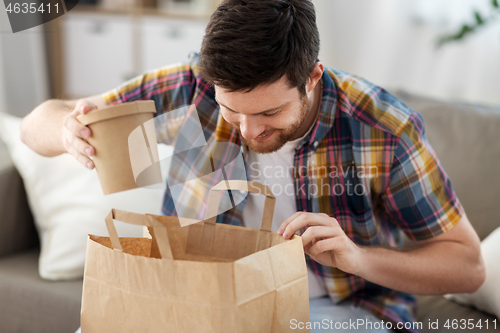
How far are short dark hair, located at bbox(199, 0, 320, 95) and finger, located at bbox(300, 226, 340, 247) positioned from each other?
28 centimetres

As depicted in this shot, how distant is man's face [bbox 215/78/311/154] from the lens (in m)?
0.79

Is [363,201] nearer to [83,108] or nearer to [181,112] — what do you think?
[181,112]

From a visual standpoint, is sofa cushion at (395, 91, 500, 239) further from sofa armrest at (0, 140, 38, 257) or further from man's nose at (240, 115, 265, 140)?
sofa armrest at (0, 140, 38, 257)

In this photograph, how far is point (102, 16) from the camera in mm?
2953

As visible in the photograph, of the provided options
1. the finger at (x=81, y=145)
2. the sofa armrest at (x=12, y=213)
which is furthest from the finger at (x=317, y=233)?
the sofa armrest at (x=12, y=213)

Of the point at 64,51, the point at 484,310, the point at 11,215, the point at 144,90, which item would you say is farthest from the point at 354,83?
the point at 64,51

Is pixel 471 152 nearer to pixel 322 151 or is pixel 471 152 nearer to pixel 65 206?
pixel 322 151

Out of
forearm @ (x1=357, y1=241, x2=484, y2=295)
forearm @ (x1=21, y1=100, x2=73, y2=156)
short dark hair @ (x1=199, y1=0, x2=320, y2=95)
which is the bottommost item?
forearm @ (x1=357, y1=241, x2=484, y2=295)

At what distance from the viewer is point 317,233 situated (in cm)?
74

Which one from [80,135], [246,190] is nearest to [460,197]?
[246,190]

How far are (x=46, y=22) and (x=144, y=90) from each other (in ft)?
7.53

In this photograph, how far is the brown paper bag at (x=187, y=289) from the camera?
593 millimetres

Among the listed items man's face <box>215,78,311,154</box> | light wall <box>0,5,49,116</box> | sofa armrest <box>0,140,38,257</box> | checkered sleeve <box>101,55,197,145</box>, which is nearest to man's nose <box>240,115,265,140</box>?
man's face <box>215,78,311,154</box>

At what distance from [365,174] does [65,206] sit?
2.77 feet
